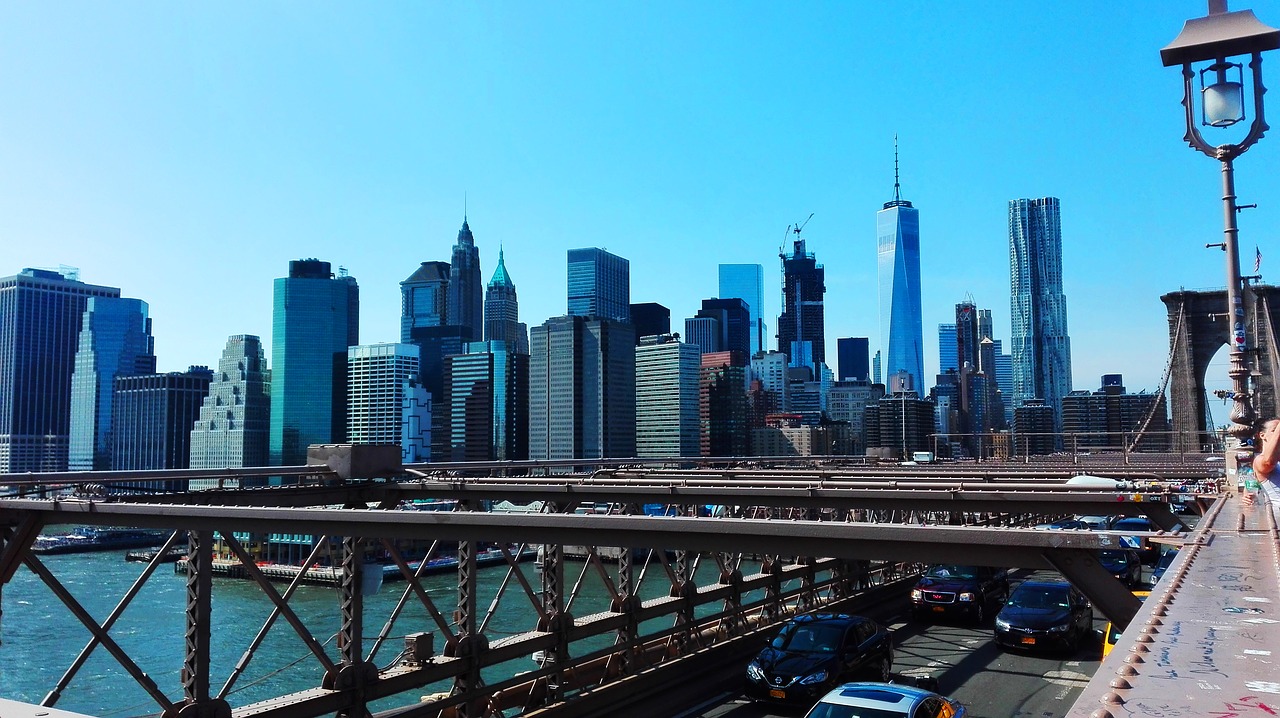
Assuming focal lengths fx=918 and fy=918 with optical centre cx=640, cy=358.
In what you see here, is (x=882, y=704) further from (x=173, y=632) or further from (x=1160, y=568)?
(x=173, y=632)

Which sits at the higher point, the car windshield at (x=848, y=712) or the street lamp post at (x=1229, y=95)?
the street lamp post at (x=1229, y=95)

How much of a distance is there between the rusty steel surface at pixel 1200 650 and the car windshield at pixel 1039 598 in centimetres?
1694

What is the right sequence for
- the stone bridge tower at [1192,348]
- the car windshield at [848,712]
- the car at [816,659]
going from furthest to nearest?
the stone bridge tower at [1192,348], the car at [816,659], the car windshield at [848,712]

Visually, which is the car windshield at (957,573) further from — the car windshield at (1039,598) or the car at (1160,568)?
the car at (1160,568)

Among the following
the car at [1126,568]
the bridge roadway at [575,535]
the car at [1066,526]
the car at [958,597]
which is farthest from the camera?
the car at [1126,568]

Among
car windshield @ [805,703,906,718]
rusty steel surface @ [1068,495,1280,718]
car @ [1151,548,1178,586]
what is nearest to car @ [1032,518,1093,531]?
car @ [1151,548,1178,586]

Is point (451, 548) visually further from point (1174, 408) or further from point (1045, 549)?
point (1045, 549)

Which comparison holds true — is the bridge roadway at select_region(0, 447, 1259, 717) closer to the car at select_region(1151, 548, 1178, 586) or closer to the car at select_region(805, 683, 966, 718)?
the car at select_region(1151, 548, 1178, 586)

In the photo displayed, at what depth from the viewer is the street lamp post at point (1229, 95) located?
13891 millimetres

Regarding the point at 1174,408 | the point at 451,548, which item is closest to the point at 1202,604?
the point at 1174,408

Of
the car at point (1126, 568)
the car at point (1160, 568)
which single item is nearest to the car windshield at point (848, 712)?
the car at point (1160, 568)

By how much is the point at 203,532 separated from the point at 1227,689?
10.7 meters

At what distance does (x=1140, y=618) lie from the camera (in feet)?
14.2

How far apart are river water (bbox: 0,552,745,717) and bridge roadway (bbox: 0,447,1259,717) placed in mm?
10407
